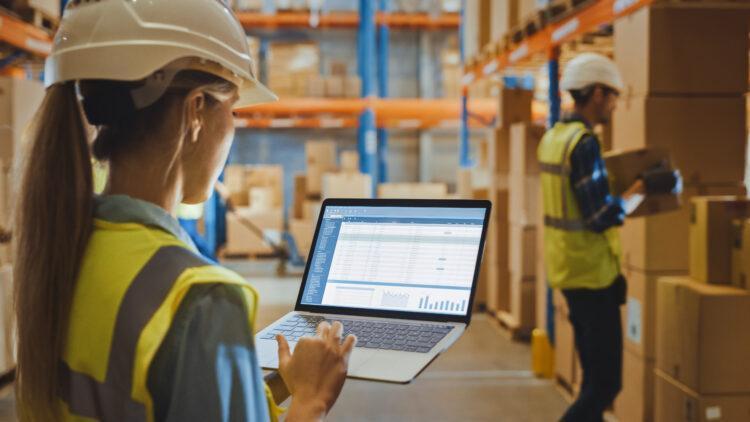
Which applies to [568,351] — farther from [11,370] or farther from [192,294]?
[192,294]

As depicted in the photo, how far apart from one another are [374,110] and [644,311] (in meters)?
8.75

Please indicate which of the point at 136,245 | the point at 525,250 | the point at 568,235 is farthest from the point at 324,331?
the point at 525,250

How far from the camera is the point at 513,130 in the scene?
6090 millimetres

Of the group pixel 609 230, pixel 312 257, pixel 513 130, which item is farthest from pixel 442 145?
pixel 312 257

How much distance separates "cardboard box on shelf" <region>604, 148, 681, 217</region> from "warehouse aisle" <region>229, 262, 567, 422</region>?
1577 millimetres

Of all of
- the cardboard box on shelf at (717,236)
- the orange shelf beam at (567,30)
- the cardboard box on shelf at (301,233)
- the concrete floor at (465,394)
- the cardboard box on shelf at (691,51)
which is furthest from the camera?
the cardboard box on shelf at (301,233)

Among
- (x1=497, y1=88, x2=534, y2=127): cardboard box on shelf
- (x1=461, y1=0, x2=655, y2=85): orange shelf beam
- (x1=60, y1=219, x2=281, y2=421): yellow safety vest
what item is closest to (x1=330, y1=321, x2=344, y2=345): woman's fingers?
(x1=60, y1=219, x2=281, y2=421): yellow safety vest

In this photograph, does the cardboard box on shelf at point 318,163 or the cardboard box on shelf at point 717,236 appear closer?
the cardboard box on shelf at point 717,236

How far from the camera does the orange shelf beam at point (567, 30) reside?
13.1ft

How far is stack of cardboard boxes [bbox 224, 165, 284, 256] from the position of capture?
37.8 ft

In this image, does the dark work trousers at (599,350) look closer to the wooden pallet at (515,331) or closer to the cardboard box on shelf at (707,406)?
the cardboard box on shelf at (707,406)

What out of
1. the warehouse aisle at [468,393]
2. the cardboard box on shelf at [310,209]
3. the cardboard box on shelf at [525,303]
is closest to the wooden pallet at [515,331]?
the cardboard box on shelf at [525,303]

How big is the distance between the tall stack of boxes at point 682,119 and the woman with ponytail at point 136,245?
2.93 m

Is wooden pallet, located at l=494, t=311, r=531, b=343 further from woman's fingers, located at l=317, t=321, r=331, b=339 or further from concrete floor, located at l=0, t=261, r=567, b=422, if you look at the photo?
woman's fingers, located at l=317, t=321, r=331, b=339
